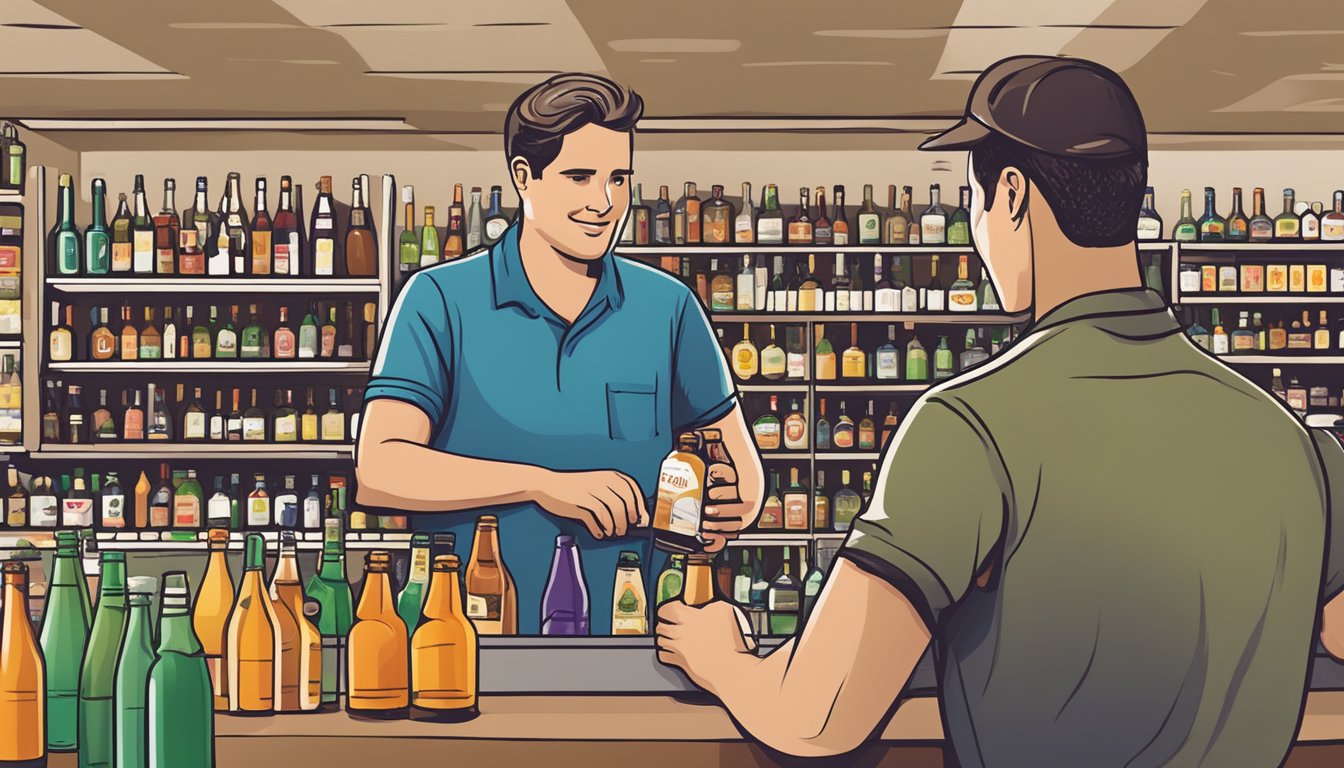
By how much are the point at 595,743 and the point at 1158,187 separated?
4.84 meters

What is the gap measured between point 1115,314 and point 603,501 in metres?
0.96

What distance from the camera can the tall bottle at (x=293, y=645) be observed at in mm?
1445

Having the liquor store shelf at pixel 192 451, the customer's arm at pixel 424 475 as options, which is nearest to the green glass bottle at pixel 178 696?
the customer's arm at pixel 424 475

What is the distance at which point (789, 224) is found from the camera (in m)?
4.97

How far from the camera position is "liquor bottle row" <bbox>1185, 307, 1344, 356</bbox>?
16.2 ft

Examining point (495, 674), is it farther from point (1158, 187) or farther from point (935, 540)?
point (1158, 187)

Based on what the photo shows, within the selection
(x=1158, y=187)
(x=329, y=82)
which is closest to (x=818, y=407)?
(x=1158, y=187)

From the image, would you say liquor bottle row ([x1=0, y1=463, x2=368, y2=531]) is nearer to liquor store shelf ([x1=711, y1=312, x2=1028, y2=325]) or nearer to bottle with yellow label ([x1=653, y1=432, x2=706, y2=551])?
liquor store shelf ([x1=711, y1=312, x2=1028, y2=325])

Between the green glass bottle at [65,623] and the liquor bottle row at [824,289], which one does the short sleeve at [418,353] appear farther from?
the liquor bottle row at [824,289]

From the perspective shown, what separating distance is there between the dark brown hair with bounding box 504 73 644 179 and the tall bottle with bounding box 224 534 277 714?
0.83 meters

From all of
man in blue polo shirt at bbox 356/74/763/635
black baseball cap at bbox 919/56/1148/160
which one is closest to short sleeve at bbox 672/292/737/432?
man in blue polo shirt at bbox 356/74/763/635

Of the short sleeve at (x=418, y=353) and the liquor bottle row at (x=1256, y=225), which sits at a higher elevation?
the liquor bottle row at (x=1256, y=225)

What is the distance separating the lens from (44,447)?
479cm

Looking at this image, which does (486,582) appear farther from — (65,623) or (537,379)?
(65,623)
